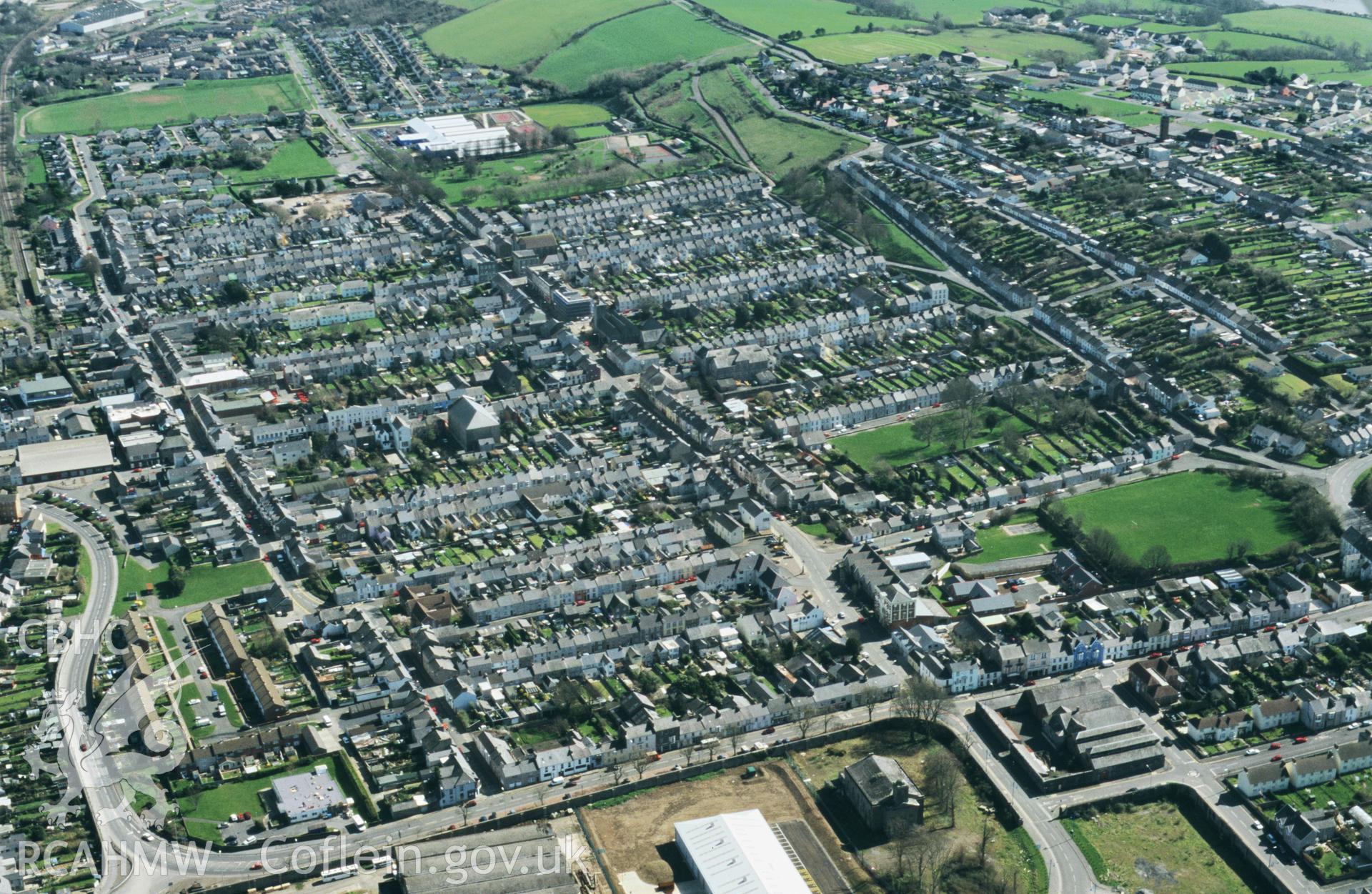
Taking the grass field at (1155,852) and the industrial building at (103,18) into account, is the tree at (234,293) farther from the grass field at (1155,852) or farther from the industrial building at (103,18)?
the industrial building at (103,18)

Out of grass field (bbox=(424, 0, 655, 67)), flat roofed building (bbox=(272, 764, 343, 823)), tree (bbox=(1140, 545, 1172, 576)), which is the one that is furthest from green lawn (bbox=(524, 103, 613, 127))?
flat roofed building (bbox=(272, 764, 343, 823))

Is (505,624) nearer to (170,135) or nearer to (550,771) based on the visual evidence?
(550,771)

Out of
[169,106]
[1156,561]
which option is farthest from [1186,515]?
[169,106]

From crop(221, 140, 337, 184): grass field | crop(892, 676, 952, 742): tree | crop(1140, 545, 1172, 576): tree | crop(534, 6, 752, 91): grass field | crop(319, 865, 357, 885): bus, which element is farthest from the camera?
crop(534, 6, 752, 91): grass field

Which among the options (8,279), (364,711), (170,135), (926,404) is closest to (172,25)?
(170,135)

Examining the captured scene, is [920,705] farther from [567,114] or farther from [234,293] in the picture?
[567,114]

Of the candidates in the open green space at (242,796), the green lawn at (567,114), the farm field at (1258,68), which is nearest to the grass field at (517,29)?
the green lawn at (567,114)

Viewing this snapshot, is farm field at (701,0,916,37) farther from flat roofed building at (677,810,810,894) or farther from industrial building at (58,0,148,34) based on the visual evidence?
flat roofed building at (677,810,810,894)
